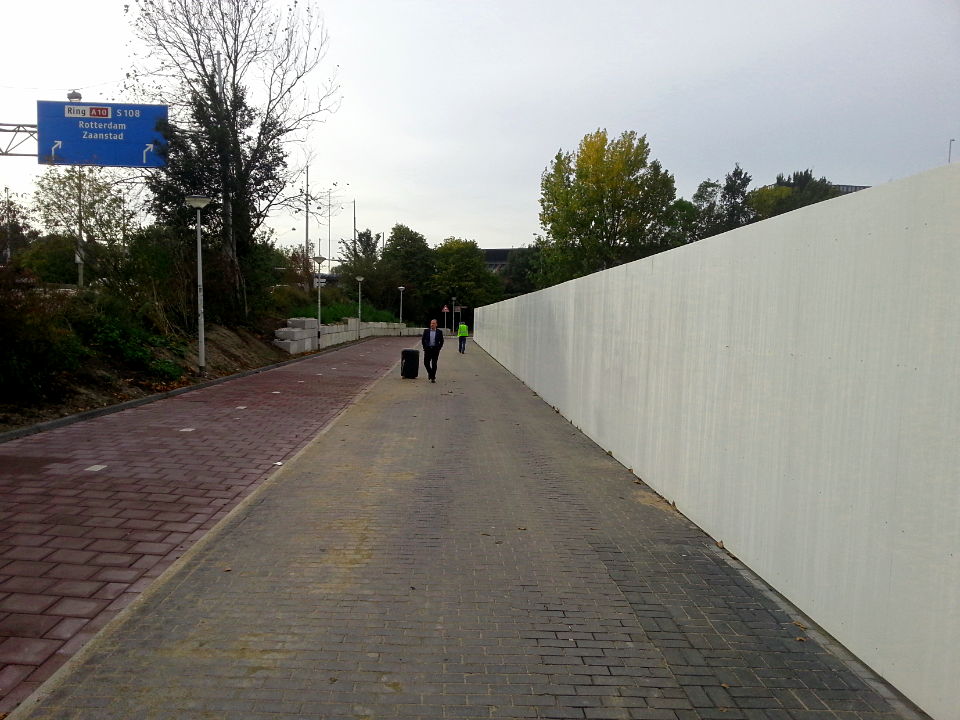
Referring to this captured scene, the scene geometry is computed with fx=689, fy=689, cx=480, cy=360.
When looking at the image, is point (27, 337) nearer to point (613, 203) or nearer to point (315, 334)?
point (315, 334)

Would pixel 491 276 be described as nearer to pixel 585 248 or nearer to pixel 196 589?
pixel 585 248

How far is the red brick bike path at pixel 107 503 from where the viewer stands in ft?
12.5

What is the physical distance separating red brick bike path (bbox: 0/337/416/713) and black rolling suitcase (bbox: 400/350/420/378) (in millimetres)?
6080

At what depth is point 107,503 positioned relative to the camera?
20.0 ft

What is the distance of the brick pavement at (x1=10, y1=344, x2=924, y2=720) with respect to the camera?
10.2 ft

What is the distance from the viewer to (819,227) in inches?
154

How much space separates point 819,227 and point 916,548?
1.82 m

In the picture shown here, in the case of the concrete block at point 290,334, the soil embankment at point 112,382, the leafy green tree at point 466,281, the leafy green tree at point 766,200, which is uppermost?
the leafy green tree at point 766,200

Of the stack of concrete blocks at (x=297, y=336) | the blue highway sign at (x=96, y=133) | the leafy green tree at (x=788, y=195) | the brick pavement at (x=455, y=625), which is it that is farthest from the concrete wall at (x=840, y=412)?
the leafy green tree at (x=788, y=195)

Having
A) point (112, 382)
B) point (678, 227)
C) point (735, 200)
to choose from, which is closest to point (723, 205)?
point (735, 200)

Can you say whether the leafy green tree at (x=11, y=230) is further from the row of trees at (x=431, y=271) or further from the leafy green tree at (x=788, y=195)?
the row of trees at (x=431, y=271)

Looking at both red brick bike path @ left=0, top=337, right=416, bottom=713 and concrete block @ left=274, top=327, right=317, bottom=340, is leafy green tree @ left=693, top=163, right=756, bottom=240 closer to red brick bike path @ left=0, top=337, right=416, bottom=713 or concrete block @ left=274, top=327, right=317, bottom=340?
concrete block @ left=274, top=327, right=317, bottom=340

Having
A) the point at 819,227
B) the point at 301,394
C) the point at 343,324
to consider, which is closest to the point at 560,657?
the point at 819,227

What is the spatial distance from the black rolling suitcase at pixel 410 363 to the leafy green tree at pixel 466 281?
185 ft
